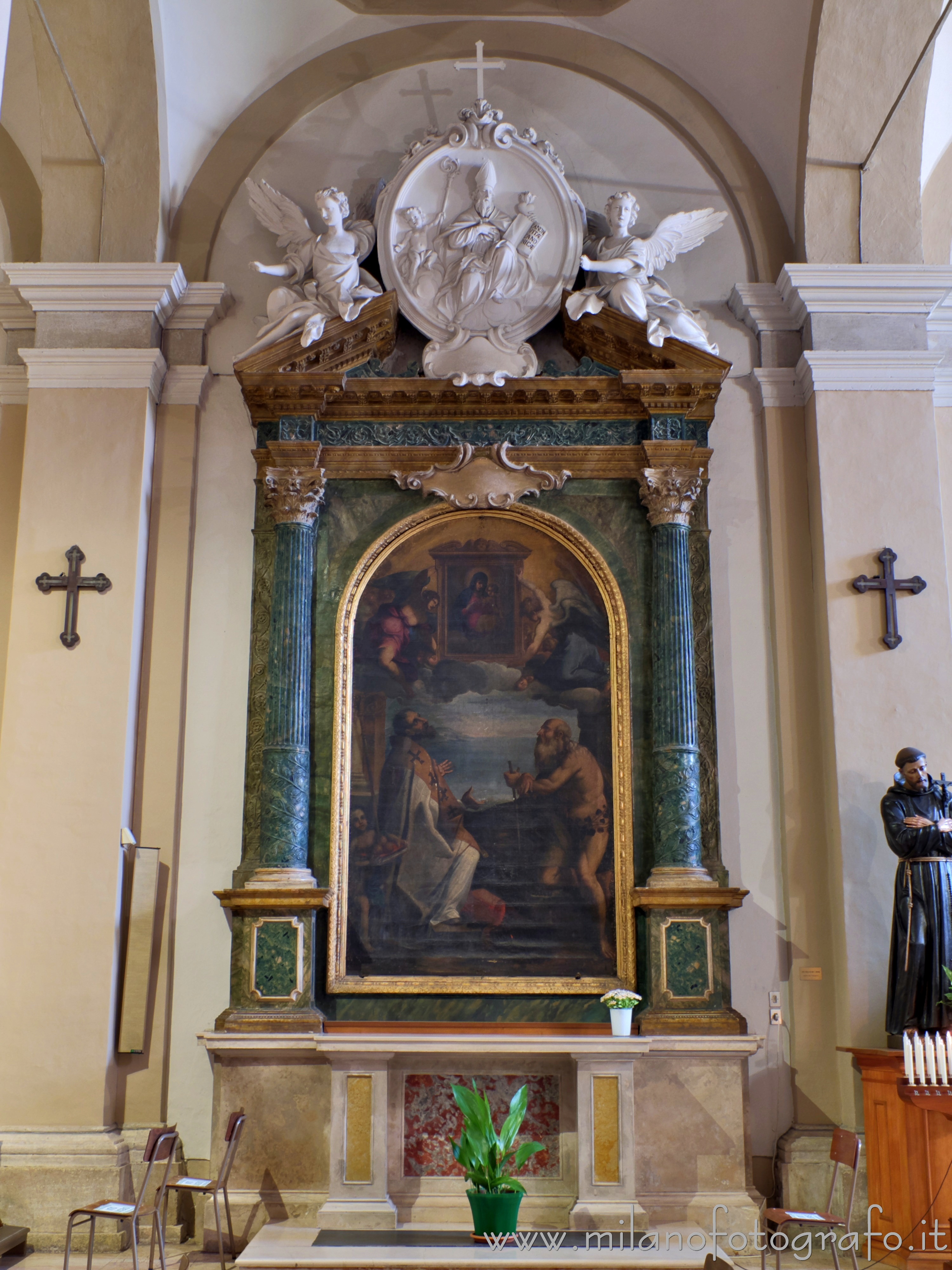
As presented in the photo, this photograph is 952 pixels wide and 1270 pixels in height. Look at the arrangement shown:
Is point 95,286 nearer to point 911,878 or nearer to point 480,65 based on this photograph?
point 480,65

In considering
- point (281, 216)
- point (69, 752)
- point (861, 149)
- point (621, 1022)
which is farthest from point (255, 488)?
point (861, 149)

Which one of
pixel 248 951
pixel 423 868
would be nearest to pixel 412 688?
pixel 423 868

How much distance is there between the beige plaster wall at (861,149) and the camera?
817 centimetres

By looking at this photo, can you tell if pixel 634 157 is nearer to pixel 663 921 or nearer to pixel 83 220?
pixel 83 220

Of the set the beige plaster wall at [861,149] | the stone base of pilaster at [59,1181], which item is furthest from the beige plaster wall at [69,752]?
the beige plaster wall at [861,149]

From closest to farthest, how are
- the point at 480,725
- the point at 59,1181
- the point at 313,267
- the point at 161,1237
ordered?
the point at 161,1237 < the point at 59,1181 < the point at 480,725 < the point at 313,267

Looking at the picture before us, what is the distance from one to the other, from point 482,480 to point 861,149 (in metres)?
3.31

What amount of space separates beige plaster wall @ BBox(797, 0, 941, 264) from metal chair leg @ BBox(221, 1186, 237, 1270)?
664 cm

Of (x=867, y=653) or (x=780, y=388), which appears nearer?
(x=867, y=653)

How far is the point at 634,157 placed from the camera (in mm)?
8836

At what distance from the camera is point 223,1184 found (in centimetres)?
658

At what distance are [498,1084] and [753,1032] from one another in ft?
5.15

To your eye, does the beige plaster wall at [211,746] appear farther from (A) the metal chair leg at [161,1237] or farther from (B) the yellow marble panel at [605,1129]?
(B) the yellow marble panel at [605,1129]

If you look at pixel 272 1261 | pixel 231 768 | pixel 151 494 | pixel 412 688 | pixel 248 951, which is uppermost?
pixel 151 494
